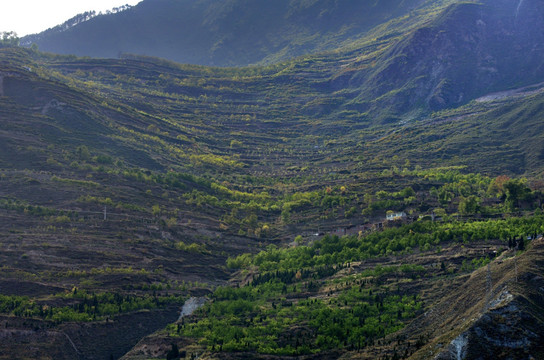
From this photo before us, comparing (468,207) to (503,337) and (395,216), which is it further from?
(503,337)

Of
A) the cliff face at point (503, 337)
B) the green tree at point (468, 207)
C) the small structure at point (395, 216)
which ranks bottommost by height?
the cliff face at point (503, 337)

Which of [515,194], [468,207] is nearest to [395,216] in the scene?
[468,207]

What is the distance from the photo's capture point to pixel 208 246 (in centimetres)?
11619

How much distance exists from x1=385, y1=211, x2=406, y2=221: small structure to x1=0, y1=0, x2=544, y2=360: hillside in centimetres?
47

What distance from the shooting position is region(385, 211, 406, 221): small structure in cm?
10825

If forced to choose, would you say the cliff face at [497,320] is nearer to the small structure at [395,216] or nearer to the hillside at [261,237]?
the hillside at [261,237]

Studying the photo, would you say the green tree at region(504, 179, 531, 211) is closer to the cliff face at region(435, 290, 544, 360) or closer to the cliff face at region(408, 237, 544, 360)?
the cliff face at region(408, 237, 544, 360)

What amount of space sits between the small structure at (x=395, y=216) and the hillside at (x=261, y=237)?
467 mm

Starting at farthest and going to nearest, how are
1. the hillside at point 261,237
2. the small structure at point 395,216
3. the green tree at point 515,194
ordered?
the small structure at point 395,216, the green tree at point 515,194, the hillside at point 261,237

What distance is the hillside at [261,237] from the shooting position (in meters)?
68.8

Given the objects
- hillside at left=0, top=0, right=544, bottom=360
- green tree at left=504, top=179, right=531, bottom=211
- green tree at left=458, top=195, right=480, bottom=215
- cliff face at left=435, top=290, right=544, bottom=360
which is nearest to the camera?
cliff face at left=435, top=290, right=544, bottom=360

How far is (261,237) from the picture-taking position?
411 ft

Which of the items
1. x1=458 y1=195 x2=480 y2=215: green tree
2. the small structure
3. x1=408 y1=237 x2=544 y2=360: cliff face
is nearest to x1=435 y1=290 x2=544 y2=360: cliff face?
x1=408 y1=237 x2=544 y2=360: cliff face

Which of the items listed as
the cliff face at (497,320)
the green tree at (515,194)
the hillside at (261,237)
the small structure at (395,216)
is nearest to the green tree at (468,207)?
the hillside at (261,237)
